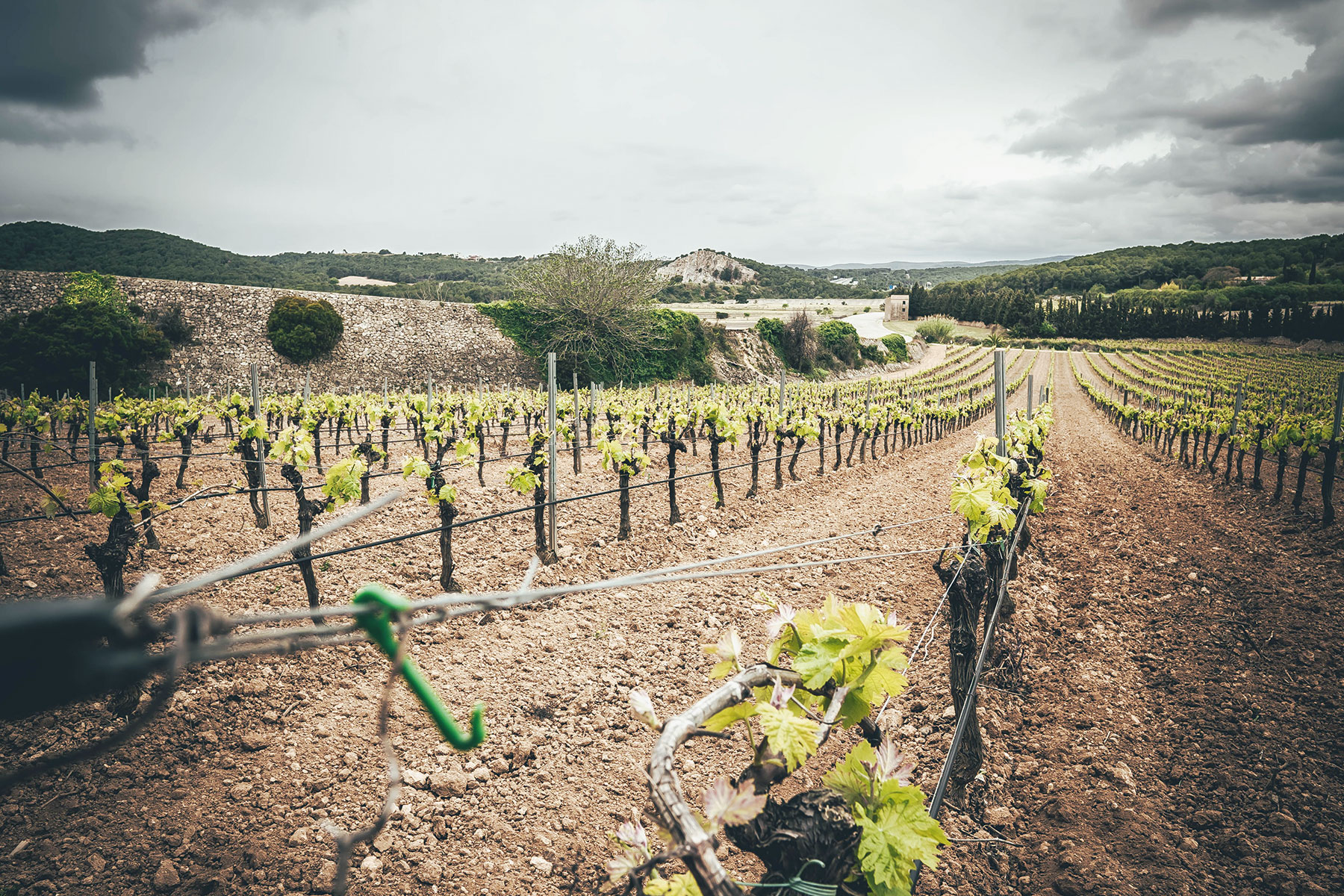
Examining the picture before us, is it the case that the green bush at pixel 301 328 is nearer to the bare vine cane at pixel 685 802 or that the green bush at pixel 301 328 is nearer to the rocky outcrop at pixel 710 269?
the bare vine cane at pixel 685 802

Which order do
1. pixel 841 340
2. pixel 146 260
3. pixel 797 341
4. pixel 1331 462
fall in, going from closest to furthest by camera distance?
pixel 1331 462, pixel 797 341, pixel 841 340, pixel 146 260

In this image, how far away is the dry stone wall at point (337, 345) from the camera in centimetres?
2989

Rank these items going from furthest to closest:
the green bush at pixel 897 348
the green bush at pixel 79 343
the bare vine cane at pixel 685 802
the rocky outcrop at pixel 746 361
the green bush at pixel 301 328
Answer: the green bush at pixel 897 348 < the rocky outcrop at pixel 746 361 < the green bush at pixel 301 328 < the green bush at pixel 79 343 < the bare vine cane at pixel 685 802

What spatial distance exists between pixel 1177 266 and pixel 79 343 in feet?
469

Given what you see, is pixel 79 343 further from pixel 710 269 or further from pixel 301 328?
pixel 710 269

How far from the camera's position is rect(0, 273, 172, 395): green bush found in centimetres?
2567

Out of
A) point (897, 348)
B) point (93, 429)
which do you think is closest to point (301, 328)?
point (93, 429)

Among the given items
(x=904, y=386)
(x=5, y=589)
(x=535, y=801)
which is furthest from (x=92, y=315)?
(x=904, y=386)

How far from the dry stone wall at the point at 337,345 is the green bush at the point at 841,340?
101 ft

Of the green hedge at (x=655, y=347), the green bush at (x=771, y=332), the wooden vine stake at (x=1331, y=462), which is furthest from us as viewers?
the green bush at (x=771, y=332)

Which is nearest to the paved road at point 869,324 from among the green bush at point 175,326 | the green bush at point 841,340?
the green bush at point 841,340

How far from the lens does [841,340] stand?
57.6 meters

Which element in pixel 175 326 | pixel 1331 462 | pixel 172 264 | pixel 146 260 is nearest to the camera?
pixel 1331 462

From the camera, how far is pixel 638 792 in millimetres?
4020
